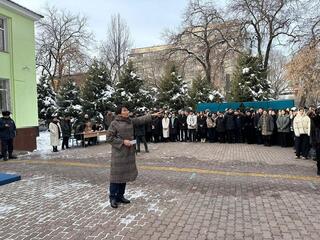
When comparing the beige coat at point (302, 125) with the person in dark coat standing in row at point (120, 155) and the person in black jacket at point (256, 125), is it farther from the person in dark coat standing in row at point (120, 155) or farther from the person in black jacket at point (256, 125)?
the person in dark coat standing in row at point (120, 155)

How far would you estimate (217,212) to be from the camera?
6.93m

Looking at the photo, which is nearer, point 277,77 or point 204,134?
point 204,134

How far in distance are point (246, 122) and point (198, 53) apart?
1784 cm

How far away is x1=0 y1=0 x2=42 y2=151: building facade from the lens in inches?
695

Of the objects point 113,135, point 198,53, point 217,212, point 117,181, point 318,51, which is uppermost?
point 198,53

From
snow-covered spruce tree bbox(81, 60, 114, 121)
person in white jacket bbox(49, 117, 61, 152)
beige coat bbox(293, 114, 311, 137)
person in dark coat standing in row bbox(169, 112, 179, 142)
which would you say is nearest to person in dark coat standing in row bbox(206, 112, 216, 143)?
person in dark coat standing in row bbox(169, 112, 179, 142)

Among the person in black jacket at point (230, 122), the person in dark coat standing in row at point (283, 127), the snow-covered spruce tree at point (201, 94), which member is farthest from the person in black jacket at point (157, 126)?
the snow-covered spruce tree at point (201, 94)

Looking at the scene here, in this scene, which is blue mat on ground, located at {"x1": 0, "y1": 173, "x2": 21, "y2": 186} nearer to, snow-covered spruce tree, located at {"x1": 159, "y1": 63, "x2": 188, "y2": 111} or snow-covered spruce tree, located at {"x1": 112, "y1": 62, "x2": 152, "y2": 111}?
snow-covered spruce tree, located at {"x1": 112, "y1": 62, "x2": 152, "y2": 111}

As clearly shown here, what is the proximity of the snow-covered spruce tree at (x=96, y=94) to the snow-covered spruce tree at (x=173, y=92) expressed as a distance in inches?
153

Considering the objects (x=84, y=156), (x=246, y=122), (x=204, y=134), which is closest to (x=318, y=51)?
(x=246, y=122)

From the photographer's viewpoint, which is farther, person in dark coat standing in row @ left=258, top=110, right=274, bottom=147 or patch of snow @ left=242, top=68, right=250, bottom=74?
patch of snow @ left=242, top=68, right=250, bottom=74

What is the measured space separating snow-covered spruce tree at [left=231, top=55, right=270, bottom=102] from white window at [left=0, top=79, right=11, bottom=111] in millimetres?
14494

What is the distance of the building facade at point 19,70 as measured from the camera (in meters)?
17.7

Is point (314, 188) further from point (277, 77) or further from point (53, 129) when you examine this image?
point (277, 77)
